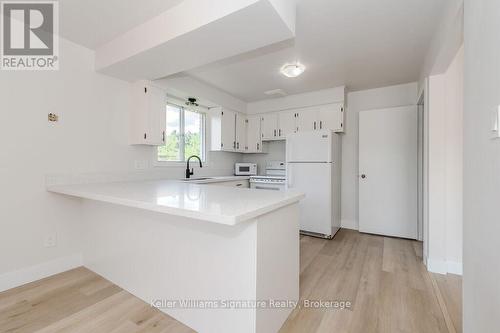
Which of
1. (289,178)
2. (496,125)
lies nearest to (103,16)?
(496,125)

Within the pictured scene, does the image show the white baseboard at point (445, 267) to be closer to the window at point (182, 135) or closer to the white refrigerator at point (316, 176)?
the white refrigerator at point (316, 176)

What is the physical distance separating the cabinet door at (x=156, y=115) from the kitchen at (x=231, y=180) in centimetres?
2

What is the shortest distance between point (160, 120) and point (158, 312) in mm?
2082

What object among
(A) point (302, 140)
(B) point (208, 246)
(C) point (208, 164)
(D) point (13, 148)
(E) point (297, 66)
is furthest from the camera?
(C) point (208, 164)

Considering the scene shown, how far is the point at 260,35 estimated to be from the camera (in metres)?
1.71

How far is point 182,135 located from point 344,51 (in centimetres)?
255

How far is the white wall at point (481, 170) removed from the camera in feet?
2.79

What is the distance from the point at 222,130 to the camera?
4.00m

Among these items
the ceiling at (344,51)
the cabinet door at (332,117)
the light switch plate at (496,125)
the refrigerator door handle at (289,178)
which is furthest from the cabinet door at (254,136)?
the light switch plate at (496,125)

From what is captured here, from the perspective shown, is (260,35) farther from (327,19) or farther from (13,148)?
(13,148)

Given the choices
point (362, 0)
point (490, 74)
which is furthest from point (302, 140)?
point (490, 74)

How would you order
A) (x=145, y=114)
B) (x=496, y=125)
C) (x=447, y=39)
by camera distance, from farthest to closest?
(x=145, y=114) < (x=447, y=39) < (x=496, y=125)

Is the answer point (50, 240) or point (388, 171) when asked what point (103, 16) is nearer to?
point (50, 240)

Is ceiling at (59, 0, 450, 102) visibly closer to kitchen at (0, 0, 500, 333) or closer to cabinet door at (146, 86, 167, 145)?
kitchen at (0, 0, 500, 333)
